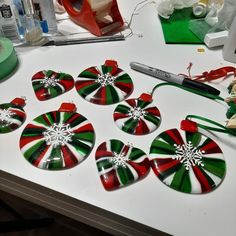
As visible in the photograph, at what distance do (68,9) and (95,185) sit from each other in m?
0.46

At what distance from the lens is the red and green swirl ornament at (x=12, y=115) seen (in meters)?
0.43

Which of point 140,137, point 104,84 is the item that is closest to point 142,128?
point 140,137

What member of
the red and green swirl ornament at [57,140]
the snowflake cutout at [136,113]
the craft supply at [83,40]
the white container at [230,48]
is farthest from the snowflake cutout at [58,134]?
the white container at [230,48]

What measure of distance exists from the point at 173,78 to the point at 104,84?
0.13 meters

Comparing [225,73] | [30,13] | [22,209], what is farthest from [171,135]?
[22,209]

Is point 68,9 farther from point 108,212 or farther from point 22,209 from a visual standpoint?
point 22,209

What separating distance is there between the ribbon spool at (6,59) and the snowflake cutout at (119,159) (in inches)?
10.8

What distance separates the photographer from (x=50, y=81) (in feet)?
1.63

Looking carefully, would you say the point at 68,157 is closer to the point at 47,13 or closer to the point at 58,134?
the point at 58,134

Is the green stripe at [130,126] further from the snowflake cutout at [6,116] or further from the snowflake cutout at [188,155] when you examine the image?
the snowflake cutout at [6,116]

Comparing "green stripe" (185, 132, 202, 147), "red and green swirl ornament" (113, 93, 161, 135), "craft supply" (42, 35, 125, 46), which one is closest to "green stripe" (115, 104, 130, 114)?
"red and green swirl ornament" (113, 93, 161, 135)

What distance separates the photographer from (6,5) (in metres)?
0.52

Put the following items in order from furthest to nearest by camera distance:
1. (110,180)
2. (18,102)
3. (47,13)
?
(47,13), (18,102), (110,180)

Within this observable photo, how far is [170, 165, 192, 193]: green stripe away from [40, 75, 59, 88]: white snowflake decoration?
0.87 feet
